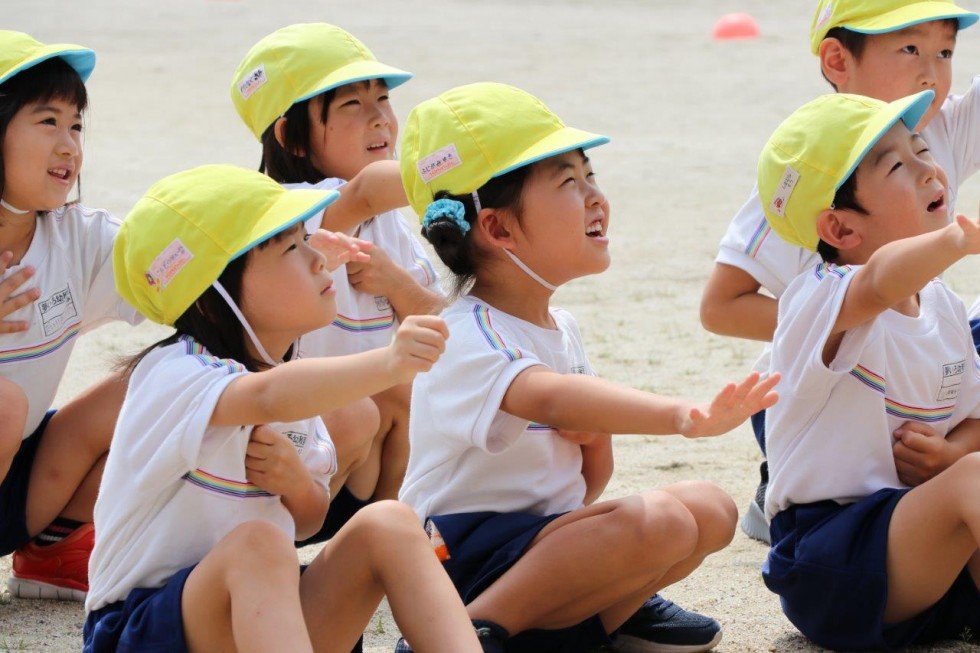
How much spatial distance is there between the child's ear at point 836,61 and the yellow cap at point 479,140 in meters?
1.14

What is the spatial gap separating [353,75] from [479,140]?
0.96m

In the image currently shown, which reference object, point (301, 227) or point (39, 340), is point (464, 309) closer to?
point (301, 227)

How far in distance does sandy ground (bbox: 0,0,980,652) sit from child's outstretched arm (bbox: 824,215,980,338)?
751mm

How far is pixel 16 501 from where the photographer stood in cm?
358

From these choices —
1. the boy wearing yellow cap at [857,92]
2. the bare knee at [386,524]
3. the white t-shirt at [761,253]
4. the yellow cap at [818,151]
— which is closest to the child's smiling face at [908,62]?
the boy wearing yellow cap at [857,92]

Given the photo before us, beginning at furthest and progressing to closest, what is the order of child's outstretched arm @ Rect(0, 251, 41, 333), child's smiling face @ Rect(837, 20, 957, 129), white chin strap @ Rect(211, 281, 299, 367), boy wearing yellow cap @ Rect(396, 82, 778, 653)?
child's smiling face @ Rect(837, 20, 957, 129) → child's outstretched arm @ Rect(0, 251, 41, 333) → boy wearing yellow cap @ Rect(396, 82, 778, 653) → white chin strap @ Rect(211, 281, 299, 367)

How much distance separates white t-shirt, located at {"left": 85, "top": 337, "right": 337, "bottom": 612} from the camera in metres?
2.60

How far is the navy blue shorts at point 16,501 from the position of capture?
3.57m

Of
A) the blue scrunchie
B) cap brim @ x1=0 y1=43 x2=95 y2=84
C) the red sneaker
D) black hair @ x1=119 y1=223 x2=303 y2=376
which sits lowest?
the red sneaker

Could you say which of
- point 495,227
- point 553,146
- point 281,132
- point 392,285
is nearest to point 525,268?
point 495,227

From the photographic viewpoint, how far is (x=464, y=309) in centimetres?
308

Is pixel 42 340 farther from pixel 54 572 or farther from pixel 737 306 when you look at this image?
pixel 737 306

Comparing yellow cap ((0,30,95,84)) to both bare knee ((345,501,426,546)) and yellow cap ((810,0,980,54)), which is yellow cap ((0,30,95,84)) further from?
yellow cap ((810,0,980,54))

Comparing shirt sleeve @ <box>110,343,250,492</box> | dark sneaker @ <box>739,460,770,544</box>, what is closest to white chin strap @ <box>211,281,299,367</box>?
shirt sleeve @ <box>110,343,250,492</box>
